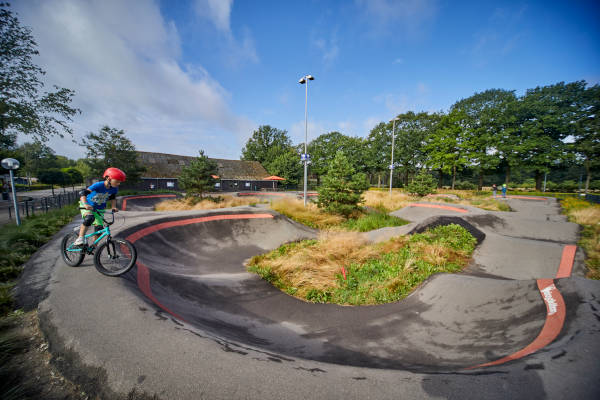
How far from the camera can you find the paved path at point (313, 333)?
5.48 feet

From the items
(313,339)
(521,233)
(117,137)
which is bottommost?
(313,339)

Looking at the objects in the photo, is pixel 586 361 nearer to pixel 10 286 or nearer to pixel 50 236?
pixel 10 286

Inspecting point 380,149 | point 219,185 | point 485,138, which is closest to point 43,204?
point 219,185

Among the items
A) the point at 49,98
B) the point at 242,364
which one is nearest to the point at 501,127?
the point at 242,364

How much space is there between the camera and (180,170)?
30.4 metres

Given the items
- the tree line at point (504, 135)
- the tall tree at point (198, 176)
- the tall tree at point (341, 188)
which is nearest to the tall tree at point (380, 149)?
the tree line at point (504, 135)

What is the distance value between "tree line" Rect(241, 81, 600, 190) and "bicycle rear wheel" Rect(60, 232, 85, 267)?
23.8m

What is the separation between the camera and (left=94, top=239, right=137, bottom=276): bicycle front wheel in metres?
3.50

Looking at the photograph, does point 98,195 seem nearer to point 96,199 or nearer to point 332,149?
point 96,199

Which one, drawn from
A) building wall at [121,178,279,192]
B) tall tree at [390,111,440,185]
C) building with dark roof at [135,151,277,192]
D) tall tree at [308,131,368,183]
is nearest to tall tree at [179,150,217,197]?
building wall at [121,178,279,192]

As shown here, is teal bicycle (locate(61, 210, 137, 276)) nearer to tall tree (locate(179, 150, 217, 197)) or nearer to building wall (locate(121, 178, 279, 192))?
tall tree (locate(179, 150, 217, 197))

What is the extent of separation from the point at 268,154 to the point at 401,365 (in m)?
51.7

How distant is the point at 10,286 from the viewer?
315cm

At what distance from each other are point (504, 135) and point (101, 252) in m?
42.0
